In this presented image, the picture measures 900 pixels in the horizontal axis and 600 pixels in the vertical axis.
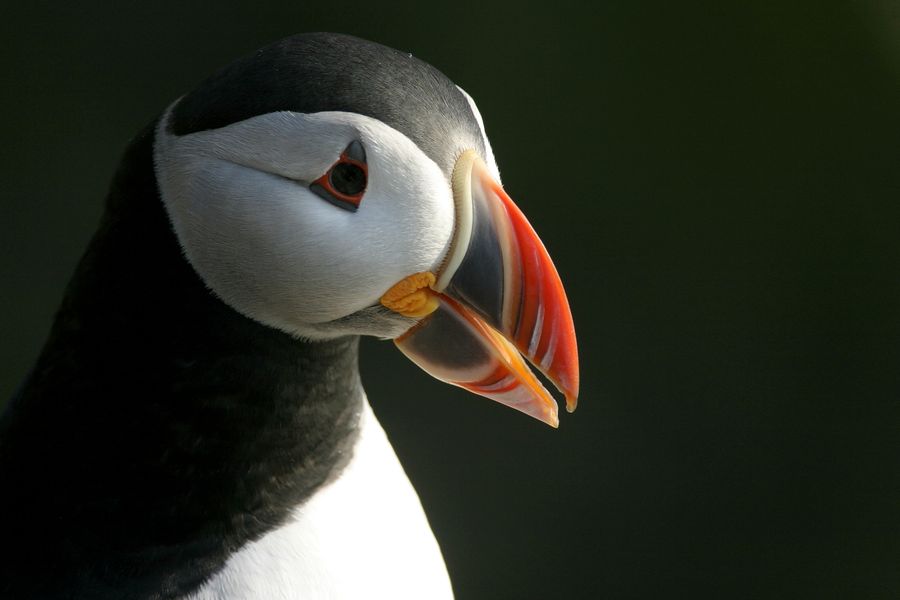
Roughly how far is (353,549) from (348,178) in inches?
20.1

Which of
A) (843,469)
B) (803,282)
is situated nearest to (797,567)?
(843,469)

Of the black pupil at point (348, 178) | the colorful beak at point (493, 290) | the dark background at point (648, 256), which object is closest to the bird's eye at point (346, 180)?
the black pupil at point (348, 178)

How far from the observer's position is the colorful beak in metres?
1.15

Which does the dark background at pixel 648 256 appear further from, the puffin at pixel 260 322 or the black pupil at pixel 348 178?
the black pupil at pixel 348 178

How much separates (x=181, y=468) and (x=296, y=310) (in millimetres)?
240

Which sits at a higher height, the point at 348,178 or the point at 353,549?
the point at 348,178

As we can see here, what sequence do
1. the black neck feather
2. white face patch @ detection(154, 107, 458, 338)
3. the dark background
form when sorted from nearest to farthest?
1. white face patch @ detection(154, 107, 458, 338)
2. the black neck feather
3. the dark background

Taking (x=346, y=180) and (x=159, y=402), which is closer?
(x=346, y=180)

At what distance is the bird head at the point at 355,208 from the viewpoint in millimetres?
1089

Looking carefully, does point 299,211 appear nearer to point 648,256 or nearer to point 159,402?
point 159,402

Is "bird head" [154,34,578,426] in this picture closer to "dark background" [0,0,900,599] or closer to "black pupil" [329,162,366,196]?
"black pupil" [329,162,366,196]

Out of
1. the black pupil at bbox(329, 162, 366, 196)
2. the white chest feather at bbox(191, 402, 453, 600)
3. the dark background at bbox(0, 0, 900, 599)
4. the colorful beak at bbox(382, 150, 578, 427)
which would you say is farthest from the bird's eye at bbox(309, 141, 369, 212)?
the dark background at bbox(0, 0, 900, 599)

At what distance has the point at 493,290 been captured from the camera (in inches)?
45.6

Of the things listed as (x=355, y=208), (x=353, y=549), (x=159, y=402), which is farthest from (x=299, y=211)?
(x=353, y=549)
